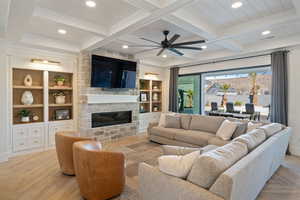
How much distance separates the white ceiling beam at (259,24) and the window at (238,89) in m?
2.15

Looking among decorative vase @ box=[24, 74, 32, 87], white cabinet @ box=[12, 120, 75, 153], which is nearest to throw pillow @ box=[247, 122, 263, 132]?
white cabinet @ box=[12, 120, 75, 153]

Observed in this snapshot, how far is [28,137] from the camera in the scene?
4.02 metres

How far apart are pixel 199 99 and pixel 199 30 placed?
12.1 feet

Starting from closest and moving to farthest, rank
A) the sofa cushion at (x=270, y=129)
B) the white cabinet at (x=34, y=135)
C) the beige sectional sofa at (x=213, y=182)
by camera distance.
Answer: the beige sectional sofa at (x=213, y=182)
the sofa cushion at (x=270, y=129)
the white cabinet at (x=34, y=135)

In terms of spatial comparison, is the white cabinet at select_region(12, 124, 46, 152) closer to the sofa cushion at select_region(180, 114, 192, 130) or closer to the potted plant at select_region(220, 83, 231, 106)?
the sofa cushion at select_region(180, 114, 192, 130)

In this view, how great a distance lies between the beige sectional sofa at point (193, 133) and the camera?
12.6 feet

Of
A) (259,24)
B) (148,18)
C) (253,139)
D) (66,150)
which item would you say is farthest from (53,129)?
(259,24)

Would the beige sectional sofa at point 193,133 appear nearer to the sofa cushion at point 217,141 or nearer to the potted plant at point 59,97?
the sofa cushion at point 217,141

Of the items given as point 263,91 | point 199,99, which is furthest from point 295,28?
point 199,99

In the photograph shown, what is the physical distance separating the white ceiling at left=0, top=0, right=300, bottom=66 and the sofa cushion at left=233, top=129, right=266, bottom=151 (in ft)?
6.13

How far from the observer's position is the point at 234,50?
14.9 ft

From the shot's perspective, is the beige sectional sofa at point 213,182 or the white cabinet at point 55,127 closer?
the beige sectional sofa at point 213,182

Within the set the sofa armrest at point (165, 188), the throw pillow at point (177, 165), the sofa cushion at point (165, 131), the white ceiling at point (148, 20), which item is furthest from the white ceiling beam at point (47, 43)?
the throw pillow at point (177, 165)

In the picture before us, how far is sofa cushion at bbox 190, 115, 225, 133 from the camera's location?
417 cm
